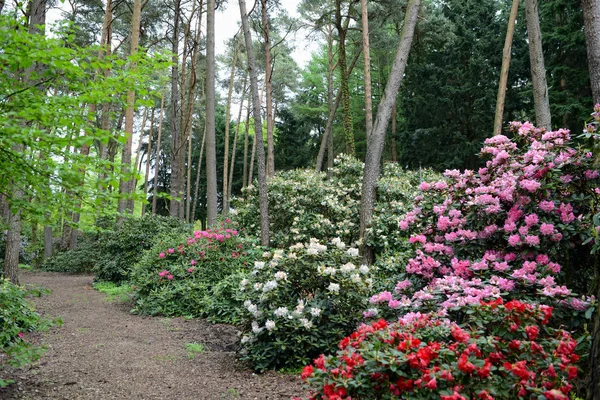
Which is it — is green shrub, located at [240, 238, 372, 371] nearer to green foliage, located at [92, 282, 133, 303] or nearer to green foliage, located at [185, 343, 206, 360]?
green foliage, located at [185, 343, 206, 360]

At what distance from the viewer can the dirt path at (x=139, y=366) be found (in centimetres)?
362

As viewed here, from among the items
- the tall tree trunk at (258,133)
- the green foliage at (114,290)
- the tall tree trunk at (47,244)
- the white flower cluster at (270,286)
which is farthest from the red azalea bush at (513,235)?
the tall tree trunk at (47,244)

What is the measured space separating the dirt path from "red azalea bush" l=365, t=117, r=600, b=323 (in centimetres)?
148

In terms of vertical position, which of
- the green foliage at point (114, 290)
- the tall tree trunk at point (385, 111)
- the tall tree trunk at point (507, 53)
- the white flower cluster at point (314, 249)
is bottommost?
the green foliage at point (114, 290)

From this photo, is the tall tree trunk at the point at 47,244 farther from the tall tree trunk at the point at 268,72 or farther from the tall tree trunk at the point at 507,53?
the tall tree trunk at the point at 507,53

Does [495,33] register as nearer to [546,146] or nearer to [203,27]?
[203,27]

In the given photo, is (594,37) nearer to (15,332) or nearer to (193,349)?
(193,349)

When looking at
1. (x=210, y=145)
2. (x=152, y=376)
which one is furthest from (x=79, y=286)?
(x=152, y=376)

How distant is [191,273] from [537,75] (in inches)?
276

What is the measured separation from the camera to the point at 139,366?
4371 mm

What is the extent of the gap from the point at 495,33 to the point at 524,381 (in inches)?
805

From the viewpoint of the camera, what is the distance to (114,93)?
10.2 ft

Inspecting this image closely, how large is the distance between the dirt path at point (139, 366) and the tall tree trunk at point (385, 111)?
3.17 meters

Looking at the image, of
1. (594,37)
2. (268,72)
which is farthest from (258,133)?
(594,37)
